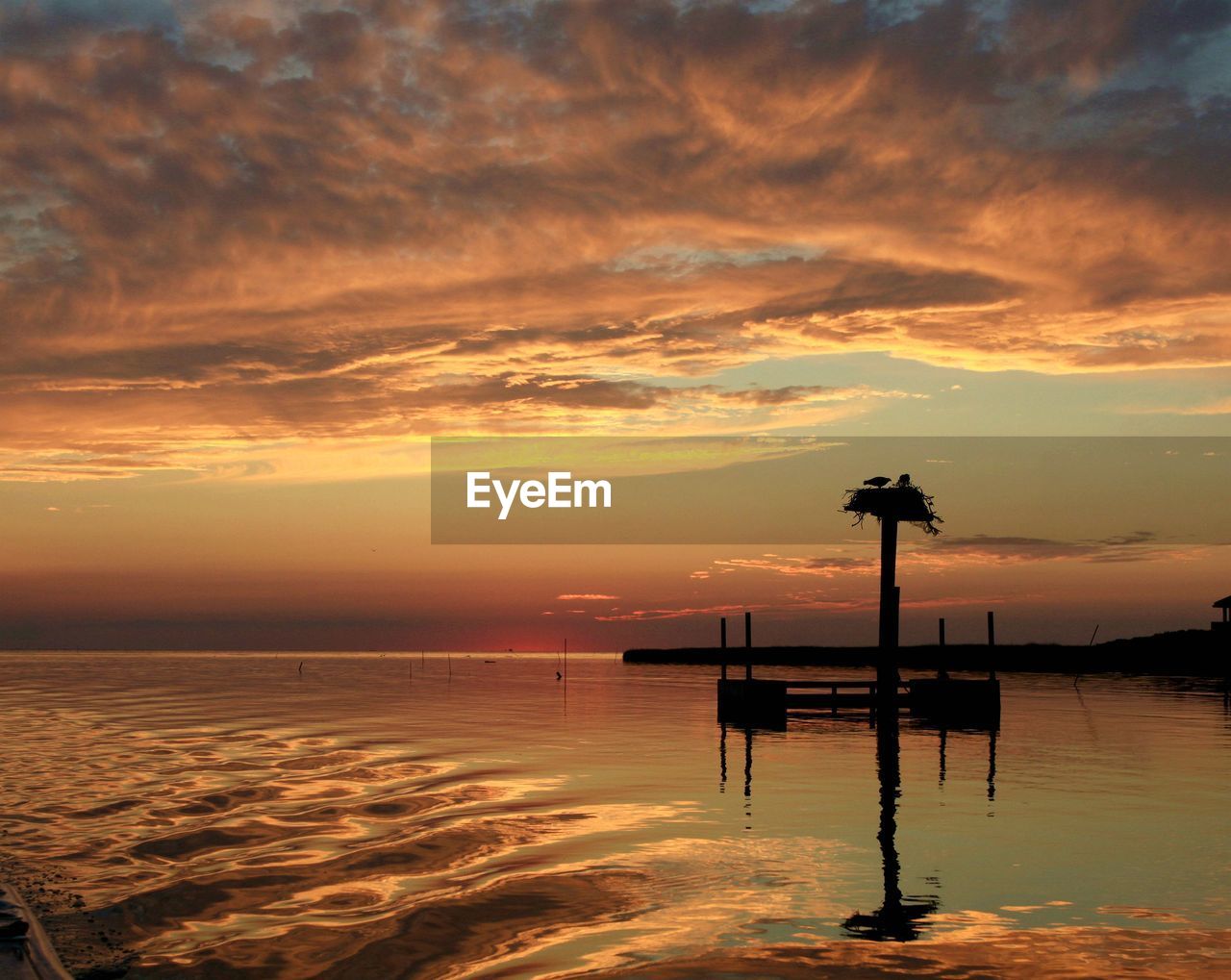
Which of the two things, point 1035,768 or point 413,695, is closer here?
point 1035,768

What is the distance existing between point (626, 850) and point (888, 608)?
22.6 metres

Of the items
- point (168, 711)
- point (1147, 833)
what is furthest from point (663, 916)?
point (168, 711)

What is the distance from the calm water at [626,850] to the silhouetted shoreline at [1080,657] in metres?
19.3

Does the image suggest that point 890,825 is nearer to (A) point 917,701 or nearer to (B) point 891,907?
(B) point 891,907

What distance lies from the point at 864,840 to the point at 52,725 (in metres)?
33.8

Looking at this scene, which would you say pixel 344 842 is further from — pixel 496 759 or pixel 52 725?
pixel 52 725

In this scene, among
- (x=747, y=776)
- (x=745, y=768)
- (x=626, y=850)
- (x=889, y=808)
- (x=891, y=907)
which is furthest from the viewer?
(x=745, y=768)

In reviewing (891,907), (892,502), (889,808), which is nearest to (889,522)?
(892,502)

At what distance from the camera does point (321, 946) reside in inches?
469

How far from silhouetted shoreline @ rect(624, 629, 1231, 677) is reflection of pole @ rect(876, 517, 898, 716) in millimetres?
6261

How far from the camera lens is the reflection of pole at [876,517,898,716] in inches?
1480

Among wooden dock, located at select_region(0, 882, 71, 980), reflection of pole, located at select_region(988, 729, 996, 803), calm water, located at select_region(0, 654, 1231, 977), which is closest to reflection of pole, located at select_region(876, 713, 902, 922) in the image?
calm water, located at select_region(0, 654, 1231, 977)

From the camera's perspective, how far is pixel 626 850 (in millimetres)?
17312

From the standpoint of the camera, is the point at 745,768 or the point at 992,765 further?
the point at 992,765
